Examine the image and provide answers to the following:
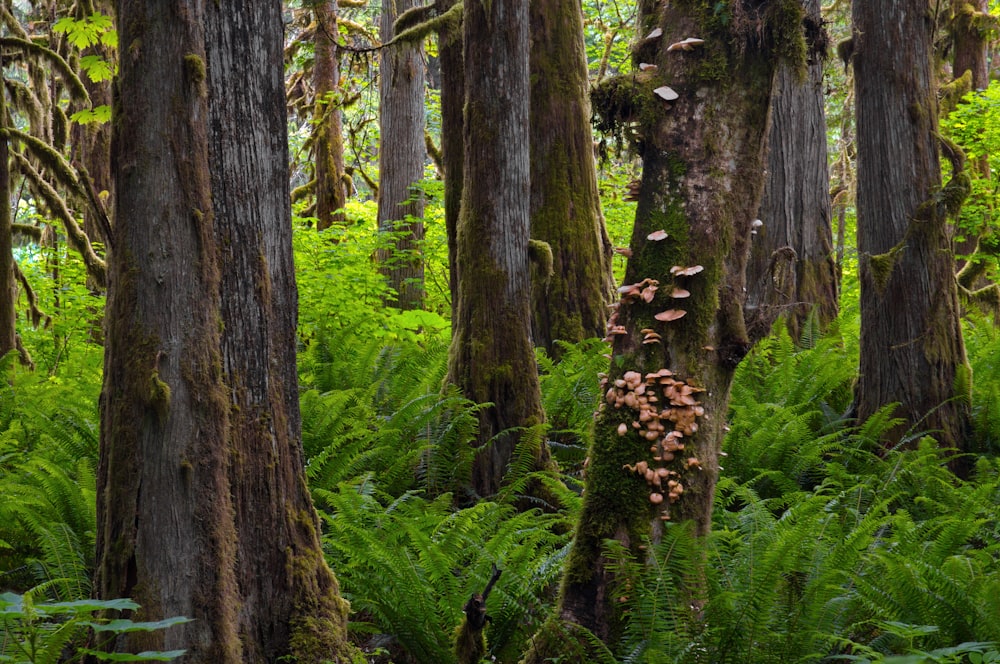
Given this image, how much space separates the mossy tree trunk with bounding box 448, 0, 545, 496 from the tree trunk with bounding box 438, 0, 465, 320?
1.06 m

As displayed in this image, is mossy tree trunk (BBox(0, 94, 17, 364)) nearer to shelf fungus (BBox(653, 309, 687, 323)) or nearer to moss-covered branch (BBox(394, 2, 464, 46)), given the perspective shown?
moss-covered branch (BBox(394, 2, 464, 46))

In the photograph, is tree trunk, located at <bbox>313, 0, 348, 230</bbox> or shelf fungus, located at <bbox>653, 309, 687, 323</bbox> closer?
shelf fungus, located at <bbox>653, 309, 687, 323</bbox>

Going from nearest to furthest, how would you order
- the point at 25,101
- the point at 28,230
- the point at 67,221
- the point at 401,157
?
the point at 67,221, the point at 25,101, the point at 28,230, the point at 401,157

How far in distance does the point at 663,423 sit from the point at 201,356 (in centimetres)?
176

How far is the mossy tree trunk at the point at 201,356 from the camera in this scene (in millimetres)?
3154

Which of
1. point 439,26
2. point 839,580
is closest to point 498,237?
point 439,26

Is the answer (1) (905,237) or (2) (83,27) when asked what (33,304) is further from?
(1) (905,237)

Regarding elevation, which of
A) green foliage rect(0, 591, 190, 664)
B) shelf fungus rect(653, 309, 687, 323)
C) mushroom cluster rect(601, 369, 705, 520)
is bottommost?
green foliage rect(0, 591, 190, 664)

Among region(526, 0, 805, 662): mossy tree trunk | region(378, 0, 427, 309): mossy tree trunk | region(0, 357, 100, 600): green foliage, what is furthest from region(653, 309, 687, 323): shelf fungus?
region(378, 0, 427, 309): mossy tree trunk

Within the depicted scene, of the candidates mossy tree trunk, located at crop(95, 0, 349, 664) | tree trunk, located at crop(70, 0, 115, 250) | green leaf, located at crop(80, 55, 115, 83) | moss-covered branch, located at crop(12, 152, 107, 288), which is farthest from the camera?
tree trunk, located at crop(70, 0, 115, 250)

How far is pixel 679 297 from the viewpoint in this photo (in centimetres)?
349

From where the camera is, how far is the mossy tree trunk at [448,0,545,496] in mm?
6172

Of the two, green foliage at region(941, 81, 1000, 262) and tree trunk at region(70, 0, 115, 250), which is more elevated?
tree trunk at region(70, 0, 115, 250)

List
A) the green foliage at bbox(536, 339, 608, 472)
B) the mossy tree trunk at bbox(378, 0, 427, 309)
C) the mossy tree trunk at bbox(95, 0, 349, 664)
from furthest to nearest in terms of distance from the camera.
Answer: the mossy tree trunk at bbox(378, 0, 427, 309)
the green foliage at bbox(536, 339, 608, 472)
the mossy tree trunk at bbox(95, 0, 349, 664)
